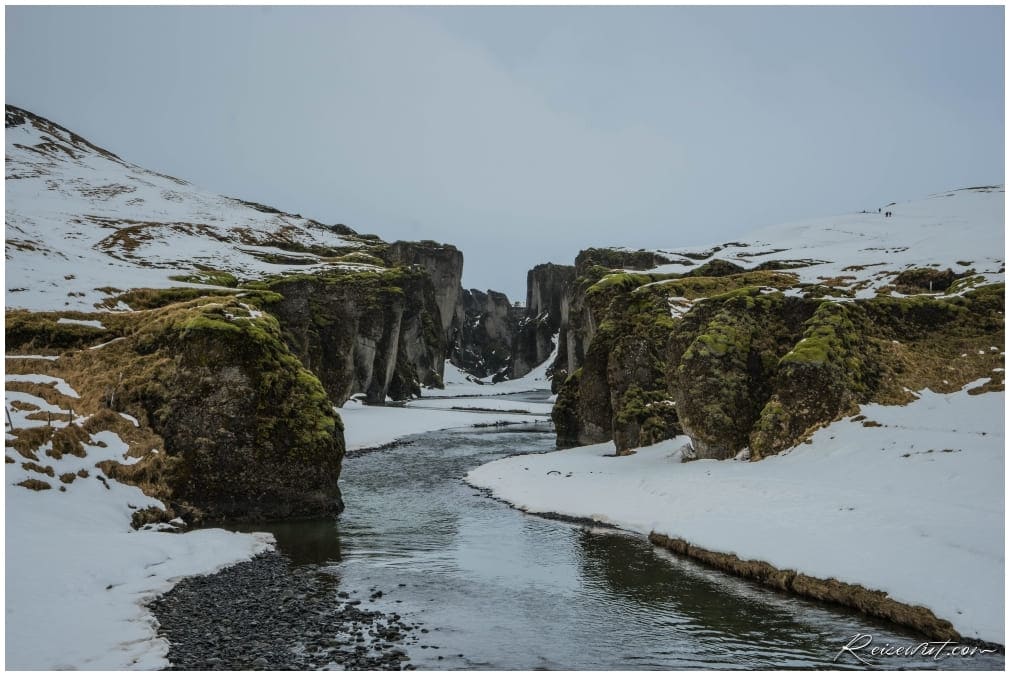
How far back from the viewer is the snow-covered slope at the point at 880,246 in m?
47.2

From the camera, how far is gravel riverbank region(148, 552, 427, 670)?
47.6 feet

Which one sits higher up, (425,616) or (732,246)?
(732,246)

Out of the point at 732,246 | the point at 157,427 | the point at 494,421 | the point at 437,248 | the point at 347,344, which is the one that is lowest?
the point at 494,421

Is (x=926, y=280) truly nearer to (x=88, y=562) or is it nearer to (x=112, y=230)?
(x=88, y=562)

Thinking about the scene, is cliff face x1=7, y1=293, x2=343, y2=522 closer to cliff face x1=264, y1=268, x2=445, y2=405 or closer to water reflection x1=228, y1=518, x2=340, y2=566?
water reflection x1=228, y1=518, x2=340, y2=566

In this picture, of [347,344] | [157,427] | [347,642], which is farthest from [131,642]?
[347,344]

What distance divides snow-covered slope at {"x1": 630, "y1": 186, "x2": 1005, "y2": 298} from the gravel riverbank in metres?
34.7

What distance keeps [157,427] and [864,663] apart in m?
28.5

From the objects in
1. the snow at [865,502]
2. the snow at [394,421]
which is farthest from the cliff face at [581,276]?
the snow at [865,502]

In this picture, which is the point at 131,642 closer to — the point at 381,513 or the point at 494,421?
the point at 381,513

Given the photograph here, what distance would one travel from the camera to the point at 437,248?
173625 mm

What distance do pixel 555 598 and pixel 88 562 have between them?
14.0m

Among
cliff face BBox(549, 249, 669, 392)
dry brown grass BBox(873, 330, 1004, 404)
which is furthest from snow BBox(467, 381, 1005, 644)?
cliff face BBox(549, 249, 669, 392)

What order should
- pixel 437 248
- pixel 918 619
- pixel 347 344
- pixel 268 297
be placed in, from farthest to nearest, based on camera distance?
pixel 437 248
pixel 347 344
pixel 268 297
pixel 918 619
